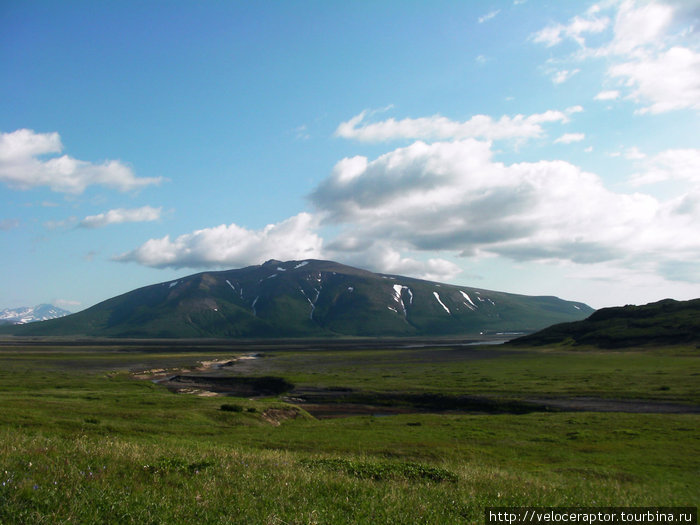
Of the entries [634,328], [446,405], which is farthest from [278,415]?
[634,328]

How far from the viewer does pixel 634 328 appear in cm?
16575

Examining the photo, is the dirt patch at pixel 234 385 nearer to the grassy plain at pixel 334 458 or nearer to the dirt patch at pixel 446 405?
the dirt patch at pixel 446 405

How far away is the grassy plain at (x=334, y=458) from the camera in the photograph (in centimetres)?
1009

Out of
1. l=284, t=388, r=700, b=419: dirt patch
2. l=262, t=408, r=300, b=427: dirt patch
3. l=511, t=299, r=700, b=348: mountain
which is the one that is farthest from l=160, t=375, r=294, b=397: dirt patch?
l=511, t=299, r=700, b=348: mountain

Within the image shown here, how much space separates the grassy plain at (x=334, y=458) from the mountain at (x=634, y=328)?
77.9 meters

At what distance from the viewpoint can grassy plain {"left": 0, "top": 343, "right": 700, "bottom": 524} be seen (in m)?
10.1

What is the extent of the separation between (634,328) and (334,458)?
180 metres

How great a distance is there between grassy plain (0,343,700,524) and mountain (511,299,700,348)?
77.9 m

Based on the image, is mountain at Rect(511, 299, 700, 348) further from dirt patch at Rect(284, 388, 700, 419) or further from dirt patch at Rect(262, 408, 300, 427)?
dirt patch at Rect(262, 408, 300, 427)

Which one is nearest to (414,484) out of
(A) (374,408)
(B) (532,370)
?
(A) (374,408)

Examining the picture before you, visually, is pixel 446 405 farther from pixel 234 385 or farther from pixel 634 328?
pixel 634 328

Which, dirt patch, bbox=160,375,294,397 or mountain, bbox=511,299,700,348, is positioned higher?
mountain, bbox=511,299,700,348

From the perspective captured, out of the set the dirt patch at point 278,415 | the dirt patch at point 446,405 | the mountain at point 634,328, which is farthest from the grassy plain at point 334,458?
the mountain at point 634,328

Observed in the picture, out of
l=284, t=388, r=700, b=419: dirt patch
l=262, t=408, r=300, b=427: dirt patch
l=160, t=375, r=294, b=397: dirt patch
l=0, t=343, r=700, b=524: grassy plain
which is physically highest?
l=0, t=343, r=700, b=524: grassy plain
